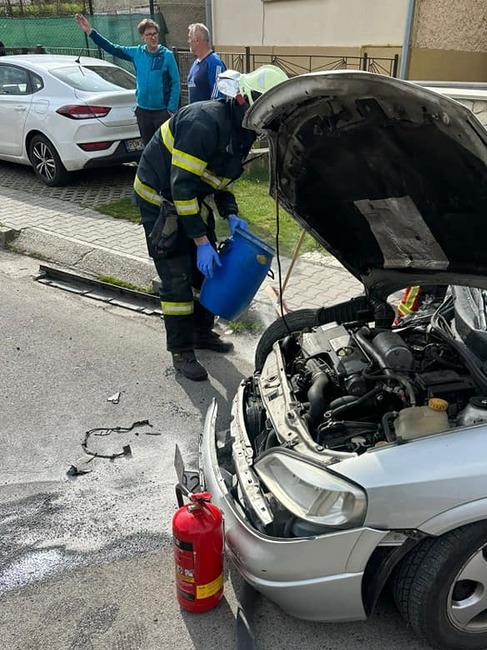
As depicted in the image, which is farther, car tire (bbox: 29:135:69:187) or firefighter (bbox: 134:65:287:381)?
car tire (bbox: 29:135:69:187)

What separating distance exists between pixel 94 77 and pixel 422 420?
7.65m

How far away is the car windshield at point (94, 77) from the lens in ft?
25.7

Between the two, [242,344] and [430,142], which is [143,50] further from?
[430,142]

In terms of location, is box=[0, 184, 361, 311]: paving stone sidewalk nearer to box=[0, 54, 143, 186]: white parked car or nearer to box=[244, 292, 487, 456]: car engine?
box=[0, 54, 143, 186]: white parked car

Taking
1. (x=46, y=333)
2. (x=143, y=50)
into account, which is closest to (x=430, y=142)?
(x=46, y=333)

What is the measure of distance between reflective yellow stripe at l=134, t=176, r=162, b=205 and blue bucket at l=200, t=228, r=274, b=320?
A: 1.89 feet

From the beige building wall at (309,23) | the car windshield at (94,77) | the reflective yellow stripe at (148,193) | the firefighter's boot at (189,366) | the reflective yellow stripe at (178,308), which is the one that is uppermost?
the beige building wall at (309,23)

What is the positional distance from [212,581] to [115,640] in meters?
0.40

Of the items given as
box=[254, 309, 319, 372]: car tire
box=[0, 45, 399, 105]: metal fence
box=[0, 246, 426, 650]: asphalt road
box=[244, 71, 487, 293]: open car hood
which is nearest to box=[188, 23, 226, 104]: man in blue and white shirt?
box=[0, 246, 426, 650]: asphalt road

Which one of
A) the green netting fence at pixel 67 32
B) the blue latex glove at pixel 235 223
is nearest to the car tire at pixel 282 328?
the blue latex glove at pixel 235 223

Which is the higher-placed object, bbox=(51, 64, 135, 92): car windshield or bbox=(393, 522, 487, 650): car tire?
bbox=(51, 64, 135, 92): car windshield

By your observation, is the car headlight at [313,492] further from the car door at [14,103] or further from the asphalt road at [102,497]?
the car door at [14,103]

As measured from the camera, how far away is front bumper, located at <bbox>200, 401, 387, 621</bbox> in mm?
1867

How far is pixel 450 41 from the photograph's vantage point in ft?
28.0
